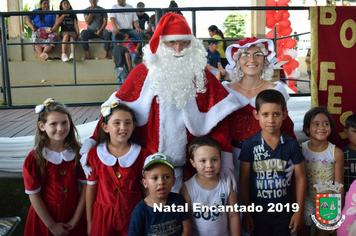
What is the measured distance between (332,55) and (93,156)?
2099mm

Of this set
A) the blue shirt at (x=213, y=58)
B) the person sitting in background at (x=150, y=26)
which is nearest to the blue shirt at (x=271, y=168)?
the blue shirt at (x=213, y=58)

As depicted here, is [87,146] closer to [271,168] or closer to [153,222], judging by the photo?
[153,222]

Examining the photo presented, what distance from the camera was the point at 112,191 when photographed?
2090 mm

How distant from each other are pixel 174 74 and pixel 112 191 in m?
0.86

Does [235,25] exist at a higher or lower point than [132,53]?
higher

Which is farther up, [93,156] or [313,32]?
[313,32]

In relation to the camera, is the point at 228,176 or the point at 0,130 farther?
the point at 0,130

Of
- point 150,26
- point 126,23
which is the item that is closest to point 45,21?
point 126,23

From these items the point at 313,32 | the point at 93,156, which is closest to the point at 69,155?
the point at 93,156

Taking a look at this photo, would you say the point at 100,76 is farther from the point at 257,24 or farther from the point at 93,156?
the point at 93,156

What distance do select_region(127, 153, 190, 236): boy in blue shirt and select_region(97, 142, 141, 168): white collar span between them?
20 cm

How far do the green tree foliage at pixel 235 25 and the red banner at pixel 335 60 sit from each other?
10.9 m

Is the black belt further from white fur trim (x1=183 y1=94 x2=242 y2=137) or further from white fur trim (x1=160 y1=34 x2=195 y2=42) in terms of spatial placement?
white fur trim (x1=160 y1=34 x2=195 y2=42)

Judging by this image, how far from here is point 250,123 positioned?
234cm
